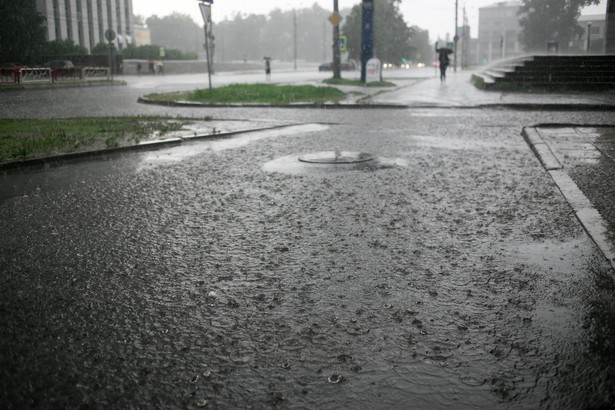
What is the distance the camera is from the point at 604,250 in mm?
3816

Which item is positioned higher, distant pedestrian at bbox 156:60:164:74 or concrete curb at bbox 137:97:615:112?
distant pedestrian at bbox 156:60:164:74

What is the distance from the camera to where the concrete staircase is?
20.9 m

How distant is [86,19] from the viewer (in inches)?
2908

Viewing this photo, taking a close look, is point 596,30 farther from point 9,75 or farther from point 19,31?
point 19,31

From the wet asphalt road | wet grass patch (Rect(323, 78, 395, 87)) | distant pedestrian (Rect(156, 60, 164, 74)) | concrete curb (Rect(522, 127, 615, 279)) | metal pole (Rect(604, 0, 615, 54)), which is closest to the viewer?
the wet asphalt road

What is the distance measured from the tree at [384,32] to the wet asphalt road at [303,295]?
76582 mm

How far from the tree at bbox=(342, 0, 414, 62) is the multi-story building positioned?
2989cm

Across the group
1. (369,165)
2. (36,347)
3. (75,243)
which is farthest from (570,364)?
(369,165)

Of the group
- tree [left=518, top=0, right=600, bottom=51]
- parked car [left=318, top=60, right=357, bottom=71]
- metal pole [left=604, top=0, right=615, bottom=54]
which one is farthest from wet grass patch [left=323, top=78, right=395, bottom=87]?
parked car [left=318, top=60, right=357, bottom=71]

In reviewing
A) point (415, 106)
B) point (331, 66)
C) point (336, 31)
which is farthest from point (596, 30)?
point (331, 66)

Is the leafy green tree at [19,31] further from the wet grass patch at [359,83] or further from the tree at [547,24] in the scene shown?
the tree at [547,24]

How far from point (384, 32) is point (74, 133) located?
3174 inches

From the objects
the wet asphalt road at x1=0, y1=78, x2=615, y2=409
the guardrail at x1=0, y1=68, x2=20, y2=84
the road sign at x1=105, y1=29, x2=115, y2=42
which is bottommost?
the wet asphalt road at x1=0, y1=78, x2=615, y2=409

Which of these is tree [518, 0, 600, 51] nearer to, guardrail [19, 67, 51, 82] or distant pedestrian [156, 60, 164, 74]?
guardrail [19, 67, 51, 82]
